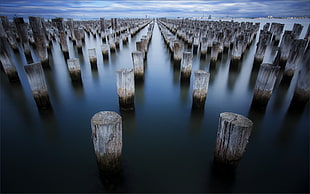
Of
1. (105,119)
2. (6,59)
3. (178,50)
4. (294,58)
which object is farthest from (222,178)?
(6,59)

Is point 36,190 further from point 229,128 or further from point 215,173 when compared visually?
point 229,128

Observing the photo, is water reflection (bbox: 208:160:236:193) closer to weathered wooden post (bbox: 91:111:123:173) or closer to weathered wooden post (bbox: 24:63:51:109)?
weathered wooden post (bbox: 91:111:123:173)

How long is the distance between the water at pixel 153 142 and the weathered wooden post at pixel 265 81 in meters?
0.43

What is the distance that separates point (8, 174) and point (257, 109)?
5678 mm

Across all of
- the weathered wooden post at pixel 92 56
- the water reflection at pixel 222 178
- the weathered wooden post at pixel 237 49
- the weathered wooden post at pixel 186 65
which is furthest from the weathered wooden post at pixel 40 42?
the weathered wooden post at pixel 237 49

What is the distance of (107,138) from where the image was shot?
7.45 ft

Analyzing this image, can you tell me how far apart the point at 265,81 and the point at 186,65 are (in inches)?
100

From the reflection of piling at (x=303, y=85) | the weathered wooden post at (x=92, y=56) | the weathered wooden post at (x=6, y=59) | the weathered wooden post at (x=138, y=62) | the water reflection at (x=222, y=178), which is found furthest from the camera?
the weathered wooden post at (x=92, y=56)

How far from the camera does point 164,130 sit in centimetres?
392

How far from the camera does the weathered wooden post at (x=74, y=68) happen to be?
19.3ft

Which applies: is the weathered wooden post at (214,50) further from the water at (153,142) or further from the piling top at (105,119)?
the piling top at (105,119)

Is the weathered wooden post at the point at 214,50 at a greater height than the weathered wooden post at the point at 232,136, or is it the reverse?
the weathered wooden post at the point at 214,50

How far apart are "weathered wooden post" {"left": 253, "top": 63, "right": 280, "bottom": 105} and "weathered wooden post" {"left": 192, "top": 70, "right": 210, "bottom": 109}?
139 centimetres

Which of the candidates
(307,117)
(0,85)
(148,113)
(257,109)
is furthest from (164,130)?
(0,85)
